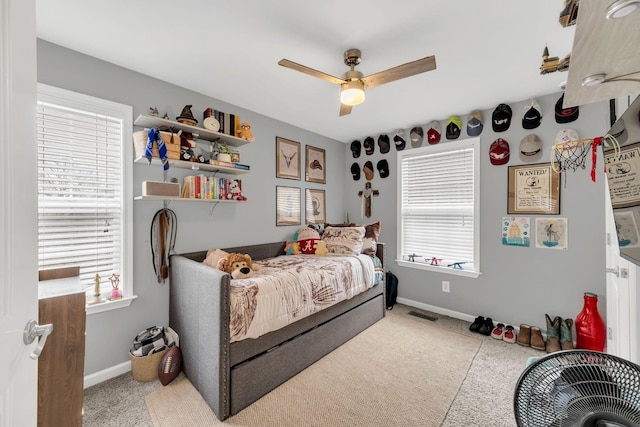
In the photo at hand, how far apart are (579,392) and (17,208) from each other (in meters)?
1.53

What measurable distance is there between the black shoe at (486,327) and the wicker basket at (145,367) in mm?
3081

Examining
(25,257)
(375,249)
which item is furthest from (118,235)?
(375,249)

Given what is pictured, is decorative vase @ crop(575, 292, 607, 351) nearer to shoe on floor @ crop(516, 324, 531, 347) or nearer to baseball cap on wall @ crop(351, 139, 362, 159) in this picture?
shoe on floor @ crop(516, 324, 531, 347)

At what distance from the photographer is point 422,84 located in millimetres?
2348

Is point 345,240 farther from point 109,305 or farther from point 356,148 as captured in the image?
point 109,305

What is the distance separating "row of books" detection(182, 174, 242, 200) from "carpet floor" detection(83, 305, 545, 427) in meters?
1.49

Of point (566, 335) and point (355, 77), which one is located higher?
point (355, 77)

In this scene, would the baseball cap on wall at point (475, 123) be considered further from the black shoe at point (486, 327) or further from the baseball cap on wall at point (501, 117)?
the black shoe at point (486, 327)

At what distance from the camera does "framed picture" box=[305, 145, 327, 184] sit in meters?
3.68

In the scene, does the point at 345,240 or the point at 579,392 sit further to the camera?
the point at 345,240

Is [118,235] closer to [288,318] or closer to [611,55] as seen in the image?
[288,318]

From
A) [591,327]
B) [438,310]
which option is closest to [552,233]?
[591,327]

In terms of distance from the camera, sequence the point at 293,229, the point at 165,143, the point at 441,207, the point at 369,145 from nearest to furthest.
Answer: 1. the point at 165,143
2. the point at 441,207
3. the point at 293,229
4. the point at 369,145

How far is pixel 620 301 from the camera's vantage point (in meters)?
1.60
